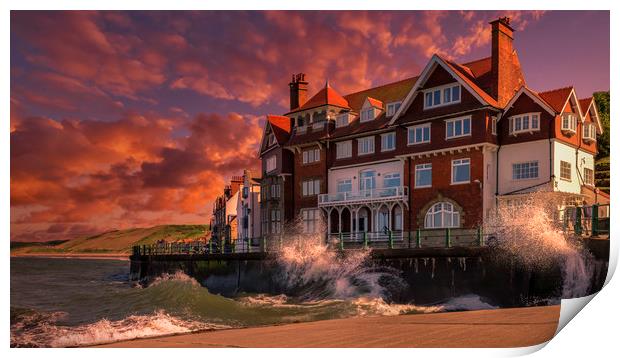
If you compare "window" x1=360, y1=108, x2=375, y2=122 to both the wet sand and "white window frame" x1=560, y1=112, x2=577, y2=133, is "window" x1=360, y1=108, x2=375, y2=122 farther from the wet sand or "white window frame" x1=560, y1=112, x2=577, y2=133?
the wet sand

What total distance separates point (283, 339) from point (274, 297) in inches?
615

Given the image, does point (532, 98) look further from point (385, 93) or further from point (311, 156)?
point (311, 156)

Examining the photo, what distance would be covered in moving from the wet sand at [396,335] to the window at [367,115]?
19337mm

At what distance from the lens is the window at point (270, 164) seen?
38625mm

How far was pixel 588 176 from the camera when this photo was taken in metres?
24.4

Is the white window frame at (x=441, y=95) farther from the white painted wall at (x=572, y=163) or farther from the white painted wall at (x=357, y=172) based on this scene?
the white painted wall at (x=572, y=163)

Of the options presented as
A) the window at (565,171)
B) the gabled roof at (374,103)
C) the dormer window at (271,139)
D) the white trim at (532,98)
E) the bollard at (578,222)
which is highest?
the gabled roof at (374,103)

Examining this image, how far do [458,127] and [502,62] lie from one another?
350cm

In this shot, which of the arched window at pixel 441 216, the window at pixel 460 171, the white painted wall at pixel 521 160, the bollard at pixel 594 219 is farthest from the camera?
the arched window at pixel 441 216

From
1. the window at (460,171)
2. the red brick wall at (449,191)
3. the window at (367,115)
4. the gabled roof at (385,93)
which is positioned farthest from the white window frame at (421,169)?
the window at (367,115)

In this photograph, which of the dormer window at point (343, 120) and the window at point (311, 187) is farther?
the window at point (311, 187)

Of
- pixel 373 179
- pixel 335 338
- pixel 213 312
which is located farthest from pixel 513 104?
pixel 335 338

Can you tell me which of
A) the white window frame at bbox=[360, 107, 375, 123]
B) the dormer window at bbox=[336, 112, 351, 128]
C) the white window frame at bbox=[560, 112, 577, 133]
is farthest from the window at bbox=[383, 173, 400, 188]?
the white window frame at bbox=[560, 112, 577, 133]
